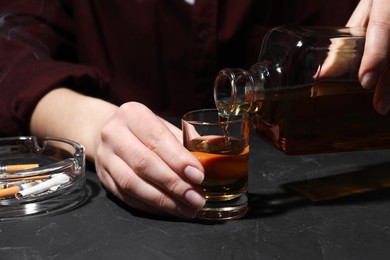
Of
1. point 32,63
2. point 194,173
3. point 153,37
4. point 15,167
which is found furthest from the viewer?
point 153,37

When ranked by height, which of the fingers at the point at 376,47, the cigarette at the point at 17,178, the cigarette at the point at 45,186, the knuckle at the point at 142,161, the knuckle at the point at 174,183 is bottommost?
the cigarette at the point at 45,186

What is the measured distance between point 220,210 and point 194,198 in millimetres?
54

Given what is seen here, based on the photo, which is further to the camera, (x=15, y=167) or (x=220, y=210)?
(x=15, y=167)

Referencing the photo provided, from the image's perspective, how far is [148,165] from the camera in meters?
0.78

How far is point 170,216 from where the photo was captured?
31.4 inches

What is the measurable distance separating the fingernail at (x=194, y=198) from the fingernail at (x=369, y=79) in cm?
28

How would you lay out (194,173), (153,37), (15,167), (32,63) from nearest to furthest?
(194,173), (15,167), (32,63), (153,37)

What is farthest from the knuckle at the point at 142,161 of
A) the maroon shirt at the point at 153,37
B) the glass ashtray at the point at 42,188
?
the maroon shirt at the point at 153,37

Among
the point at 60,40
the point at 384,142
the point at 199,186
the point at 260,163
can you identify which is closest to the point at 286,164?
the point at 260,163

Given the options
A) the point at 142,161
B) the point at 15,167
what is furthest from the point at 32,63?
the point at 142,161

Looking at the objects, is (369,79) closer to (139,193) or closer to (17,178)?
(139,193)

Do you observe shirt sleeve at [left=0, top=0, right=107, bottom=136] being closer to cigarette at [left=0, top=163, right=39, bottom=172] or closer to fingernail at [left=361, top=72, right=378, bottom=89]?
cigarette at [left=0, top=163, right=39, bottom=172]

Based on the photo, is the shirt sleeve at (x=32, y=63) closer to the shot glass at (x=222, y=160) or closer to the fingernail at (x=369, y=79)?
the shot glass at (x=222, y=160)

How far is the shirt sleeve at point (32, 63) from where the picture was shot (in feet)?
3.65
